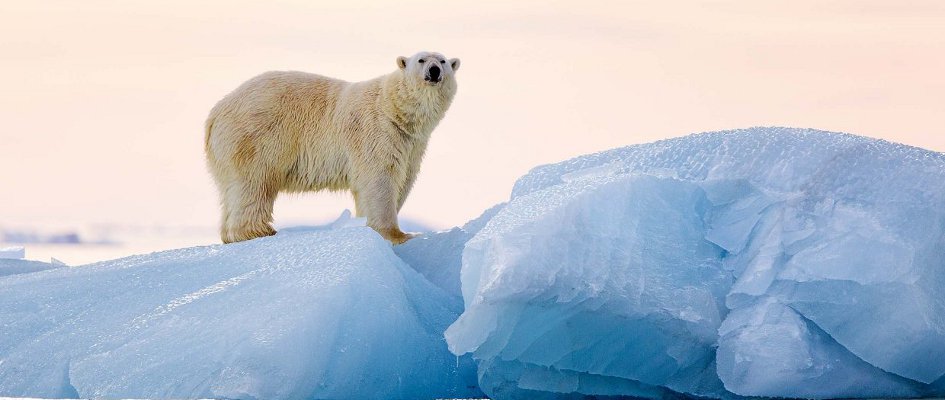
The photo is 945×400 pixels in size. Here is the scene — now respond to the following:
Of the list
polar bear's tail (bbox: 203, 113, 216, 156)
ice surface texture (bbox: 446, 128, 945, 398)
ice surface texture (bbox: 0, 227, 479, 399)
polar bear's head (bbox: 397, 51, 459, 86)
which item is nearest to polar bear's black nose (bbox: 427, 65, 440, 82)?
polar bear's head (bbox: 397, 51, 459, 86)

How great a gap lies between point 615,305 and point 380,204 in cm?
374

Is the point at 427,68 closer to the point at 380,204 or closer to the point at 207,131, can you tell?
the point at 380,204

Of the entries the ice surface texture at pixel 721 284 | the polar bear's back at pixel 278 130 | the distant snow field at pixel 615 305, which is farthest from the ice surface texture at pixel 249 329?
the polar bear's back at pixel 278 130

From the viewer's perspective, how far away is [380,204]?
30.1ft

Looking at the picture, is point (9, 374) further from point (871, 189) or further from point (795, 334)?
point (871, 189)

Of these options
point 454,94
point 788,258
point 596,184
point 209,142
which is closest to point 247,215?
point 209,142

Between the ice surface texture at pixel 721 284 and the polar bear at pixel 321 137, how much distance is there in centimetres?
317

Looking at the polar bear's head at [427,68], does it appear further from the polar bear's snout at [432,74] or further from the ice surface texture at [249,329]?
the ice surface texture at [249,329]

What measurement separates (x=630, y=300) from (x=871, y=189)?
1.43m

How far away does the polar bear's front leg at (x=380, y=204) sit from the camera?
9180mm

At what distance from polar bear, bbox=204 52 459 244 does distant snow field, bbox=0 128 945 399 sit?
7.98 feet

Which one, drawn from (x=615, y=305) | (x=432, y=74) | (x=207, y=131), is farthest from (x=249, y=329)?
(x=207, y=131)

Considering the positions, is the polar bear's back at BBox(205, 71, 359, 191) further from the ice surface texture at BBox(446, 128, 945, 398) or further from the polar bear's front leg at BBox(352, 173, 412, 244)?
the ice surface texture at BBox(446, 128, 945, 398)

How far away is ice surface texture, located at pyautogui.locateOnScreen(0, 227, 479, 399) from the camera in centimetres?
601
